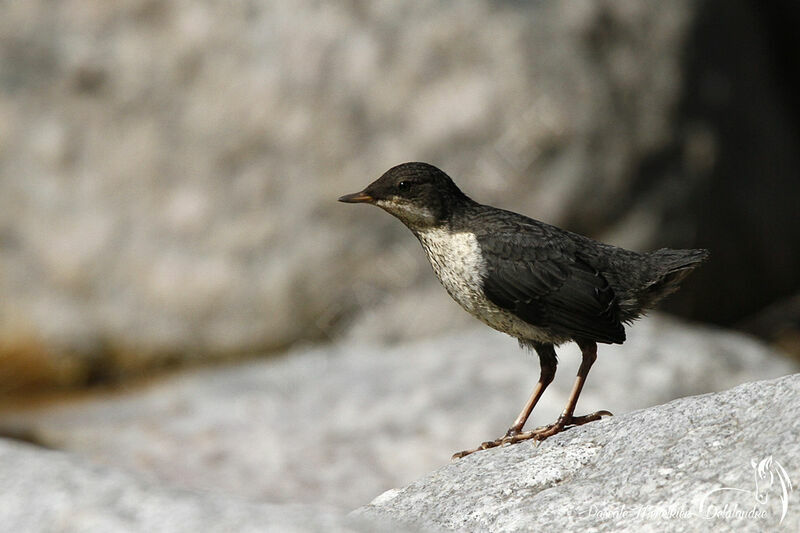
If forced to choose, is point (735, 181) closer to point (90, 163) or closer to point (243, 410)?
point (243, 410)

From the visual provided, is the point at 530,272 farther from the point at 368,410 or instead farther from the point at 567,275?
the point at 368,410

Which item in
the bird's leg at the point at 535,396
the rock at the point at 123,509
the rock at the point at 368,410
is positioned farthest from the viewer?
the rock at the point at 368,410

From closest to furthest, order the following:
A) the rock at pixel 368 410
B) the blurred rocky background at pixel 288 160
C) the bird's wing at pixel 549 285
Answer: the bird's wing at pixel 549 285, the rock at pixel 368 410, the blurred rocky background at pixel 288 160

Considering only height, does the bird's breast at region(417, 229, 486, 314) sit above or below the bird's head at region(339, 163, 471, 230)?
below

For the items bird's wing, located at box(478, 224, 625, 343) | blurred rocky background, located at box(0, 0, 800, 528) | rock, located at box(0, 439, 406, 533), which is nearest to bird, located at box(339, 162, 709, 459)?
bird's wing, located at box(478, 224, 625, 343)

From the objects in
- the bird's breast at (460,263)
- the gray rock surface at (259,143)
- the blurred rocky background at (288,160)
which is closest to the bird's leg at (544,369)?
the bird's breast at (460,263)

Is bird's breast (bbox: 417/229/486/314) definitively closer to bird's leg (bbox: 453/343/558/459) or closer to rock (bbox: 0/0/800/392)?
bird's leg (bbox: 453/343/558/459)

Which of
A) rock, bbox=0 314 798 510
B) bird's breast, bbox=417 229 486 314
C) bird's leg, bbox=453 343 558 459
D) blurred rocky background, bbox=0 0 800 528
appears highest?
blurred rocky background, bbox=0 0 800 528

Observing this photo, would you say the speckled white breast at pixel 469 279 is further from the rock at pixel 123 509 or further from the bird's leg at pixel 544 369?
the rock at pixel 123 509
